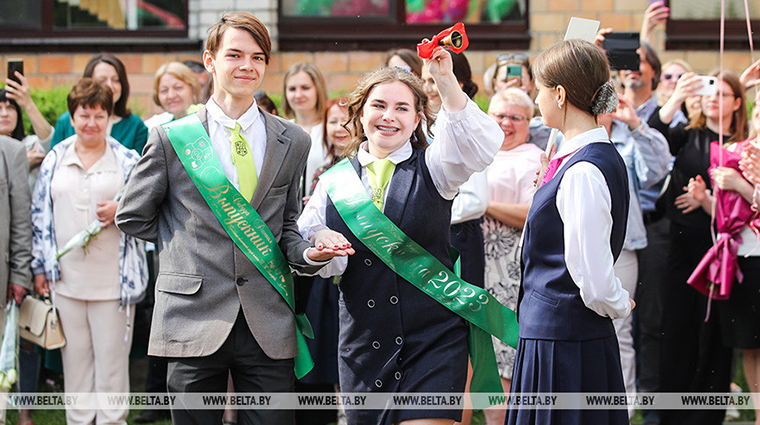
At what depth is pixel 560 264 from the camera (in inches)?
125

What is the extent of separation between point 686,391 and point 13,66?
4764mm

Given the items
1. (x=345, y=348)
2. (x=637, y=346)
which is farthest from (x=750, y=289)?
(x=345, y=348)

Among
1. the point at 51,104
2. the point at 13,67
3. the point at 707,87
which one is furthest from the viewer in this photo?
the point at 51,104

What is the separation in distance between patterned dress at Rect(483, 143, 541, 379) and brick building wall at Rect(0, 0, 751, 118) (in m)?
4.25

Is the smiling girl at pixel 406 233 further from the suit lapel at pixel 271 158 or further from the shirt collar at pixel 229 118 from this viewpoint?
the shirt collar at pixel 229 118

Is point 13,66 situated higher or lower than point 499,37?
lower

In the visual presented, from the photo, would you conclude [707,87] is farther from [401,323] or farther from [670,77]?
[401,323]

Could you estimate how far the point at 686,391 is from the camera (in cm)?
563

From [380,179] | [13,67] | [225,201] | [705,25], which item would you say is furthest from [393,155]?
[705,25]

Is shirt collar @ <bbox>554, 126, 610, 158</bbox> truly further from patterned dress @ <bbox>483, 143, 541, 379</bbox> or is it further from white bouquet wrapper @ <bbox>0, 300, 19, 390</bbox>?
white bouquet wrapper @ <bbox>0, 300, 19, 390</bbox>

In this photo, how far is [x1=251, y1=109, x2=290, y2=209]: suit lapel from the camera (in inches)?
→ 137

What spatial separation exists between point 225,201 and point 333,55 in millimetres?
6313

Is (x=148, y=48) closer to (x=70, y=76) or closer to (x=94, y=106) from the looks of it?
(x=70, y=76)

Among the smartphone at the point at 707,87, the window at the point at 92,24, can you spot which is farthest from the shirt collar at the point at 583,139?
the window at the point at 92,24
